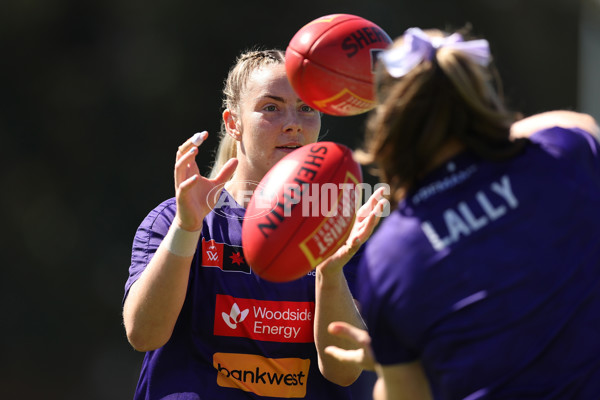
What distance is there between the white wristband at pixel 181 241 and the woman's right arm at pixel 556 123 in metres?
1.04

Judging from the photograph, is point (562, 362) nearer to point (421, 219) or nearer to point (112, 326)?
point (421, 219)

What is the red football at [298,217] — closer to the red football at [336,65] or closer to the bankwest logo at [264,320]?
the red football at [336,65]

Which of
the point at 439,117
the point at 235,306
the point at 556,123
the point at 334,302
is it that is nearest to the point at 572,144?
the point at 556,123

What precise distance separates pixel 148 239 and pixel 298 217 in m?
0.71

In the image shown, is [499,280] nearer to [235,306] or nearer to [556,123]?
[556,123]

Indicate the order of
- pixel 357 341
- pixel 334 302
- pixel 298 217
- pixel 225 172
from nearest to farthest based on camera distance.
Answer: pixel 357 341 → pixel 298 217 → pixel 225 172 → pixel 334 302

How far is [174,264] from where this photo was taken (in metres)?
2.49

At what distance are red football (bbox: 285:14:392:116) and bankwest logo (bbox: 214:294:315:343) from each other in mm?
710

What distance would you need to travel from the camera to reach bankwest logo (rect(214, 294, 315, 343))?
2.68 m

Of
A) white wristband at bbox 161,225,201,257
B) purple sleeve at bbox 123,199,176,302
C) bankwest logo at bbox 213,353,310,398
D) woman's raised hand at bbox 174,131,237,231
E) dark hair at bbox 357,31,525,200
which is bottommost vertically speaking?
bankwest logo at bbox 213,353,310,398

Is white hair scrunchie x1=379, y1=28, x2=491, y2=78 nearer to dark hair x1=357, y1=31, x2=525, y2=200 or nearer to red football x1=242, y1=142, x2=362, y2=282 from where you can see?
dark hair x1=357, y1=31, x2=525, y2=200

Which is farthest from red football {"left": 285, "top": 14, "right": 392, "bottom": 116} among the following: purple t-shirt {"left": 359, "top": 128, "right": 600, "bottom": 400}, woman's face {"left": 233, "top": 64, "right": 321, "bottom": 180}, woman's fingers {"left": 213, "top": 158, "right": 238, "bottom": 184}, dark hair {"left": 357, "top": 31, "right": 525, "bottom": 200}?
purple t-shirt {"left": 359, "top": 128, "right": 600, "bottom": 400}

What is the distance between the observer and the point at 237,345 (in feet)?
8.77

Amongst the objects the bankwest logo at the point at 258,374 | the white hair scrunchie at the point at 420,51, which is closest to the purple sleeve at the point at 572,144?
the white hair scrunchie at the point at 420,51
